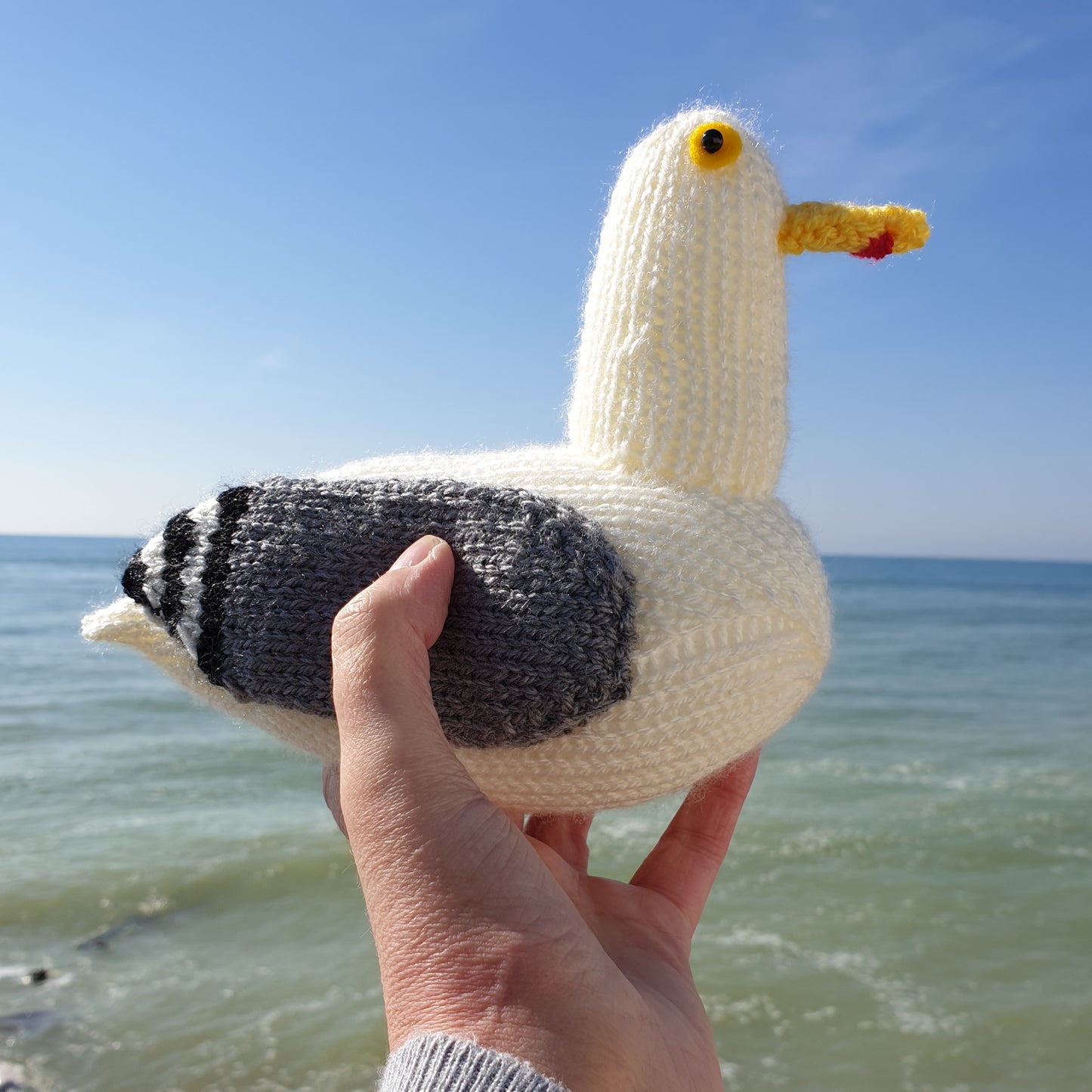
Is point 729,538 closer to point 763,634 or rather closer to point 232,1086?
point 763,634

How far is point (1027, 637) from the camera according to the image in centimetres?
1561

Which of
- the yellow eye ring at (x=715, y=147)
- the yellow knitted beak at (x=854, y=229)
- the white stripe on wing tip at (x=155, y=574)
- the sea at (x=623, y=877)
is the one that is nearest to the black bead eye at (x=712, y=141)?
the yellow eye ring at (x=715, y=147)

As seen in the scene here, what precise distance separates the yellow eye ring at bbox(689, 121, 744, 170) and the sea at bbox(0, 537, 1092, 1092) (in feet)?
2.29

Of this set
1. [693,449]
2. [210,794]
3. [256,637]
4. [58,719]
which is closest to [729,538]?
[693,449]

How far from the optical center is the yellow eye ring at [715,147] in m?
1.11

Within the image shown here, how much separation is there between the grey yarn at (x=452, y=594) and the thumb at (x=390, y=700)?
63mm

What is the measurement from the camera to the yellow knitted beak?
3.71 feet

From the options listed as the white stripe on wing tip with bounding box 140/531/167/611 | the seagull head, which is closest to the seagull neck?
the seagull head

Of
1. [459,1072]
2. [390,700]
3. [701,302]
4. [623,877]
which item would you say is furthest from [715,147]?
[623,877]

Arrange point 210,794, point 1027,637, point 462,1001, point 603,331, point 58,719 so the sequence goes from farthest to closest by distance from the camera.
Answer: point 1027,637 < point 58,719 < point 210,794 < point 603,331 < point 462,1001

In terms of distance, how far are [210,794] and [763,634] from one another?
16.2 feet

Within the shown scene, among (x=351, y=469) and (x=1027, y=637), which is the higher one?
(x=351, y=469)

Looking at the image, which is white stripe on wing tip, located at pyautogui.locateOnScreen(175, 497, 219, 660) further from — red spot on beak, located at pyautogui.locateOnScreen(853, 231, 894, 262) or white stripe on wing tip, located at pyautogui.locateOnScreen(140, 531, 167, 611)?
red spot on beak, located at pyautogui.locateOnScreen(853, 231, 894, 262)

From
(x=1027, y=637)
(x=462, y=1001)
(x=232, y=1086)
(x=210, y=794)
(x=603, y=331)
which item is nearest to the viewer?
(x=462, y=1001)
